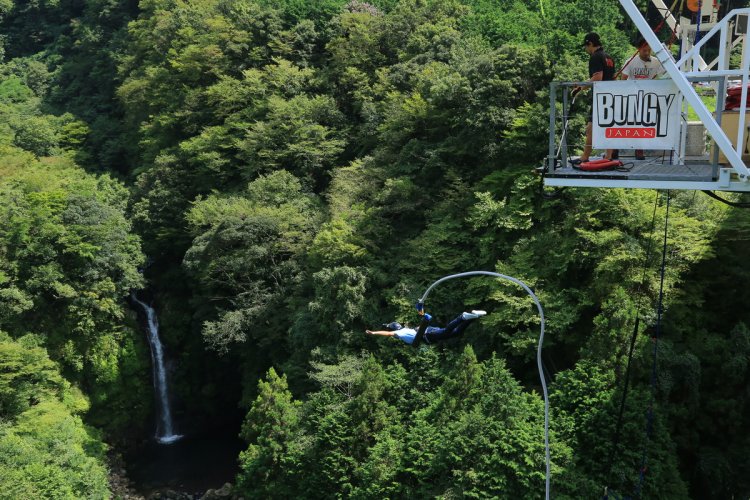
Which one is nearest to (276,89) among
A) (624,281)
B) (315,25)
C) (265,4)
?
(315,25)

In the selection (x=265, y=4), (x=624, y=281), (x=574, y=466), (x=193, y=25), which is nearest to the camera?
(x=574, y=466)

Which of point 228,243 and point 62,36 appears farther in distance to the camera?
point 62,36

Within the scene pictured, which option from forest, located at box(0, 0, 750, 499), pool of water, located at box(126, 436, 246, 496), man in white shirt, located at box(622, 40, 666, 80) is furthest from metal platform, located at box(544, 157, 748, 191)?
pool of water, located at box(126, 436, 246, 496)

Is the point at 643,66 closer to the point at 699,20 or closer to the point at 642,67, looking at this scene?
the point at 642,67

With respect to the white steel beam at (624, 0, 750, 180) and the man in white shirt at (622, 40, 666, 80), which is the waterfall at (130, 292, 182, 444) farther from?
the white steel beam at (624, 0, 750, 180)

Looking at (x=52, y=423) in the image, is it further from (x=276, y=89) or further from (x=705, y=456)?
(x=705, y=456)

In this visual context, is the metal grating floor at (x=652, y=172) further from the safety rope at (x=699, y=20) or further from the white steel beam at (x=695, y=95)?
the safety rope at (x=699, y=20)
